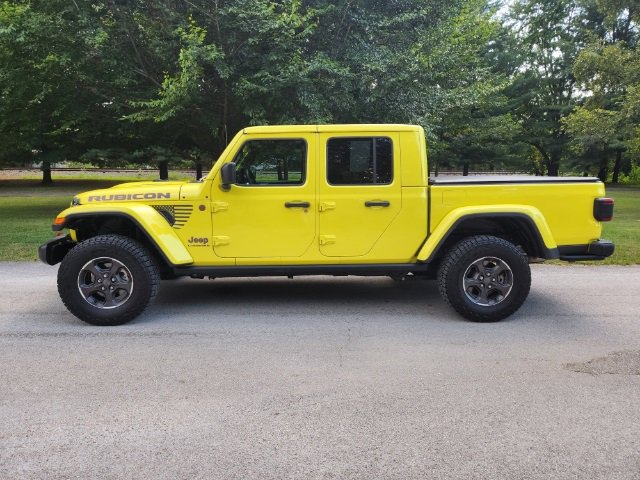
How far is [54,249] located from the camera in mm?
5348

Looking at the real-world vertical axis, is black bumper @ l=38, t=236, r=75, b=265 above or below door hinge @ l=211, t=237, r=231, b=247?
below

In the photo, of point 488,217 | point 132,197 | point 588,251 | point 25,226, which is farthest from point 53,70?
point 588,251

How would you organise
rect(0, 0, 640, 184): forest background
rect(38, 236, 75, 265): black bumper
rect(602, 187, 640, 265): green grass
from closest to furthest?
rect(38, 236, 75, 265): black bumper → rect(602, 187, 640, 265): green grass → rect(0, 0, 640, 184): forest background

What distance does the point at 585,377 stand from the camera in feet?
12.1

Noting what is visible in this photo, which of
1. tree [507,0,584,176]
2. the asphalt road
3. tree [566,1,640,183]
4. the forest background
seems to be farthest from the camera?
tree [507,0,584,176]

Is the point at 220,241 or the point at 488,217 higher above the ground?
the point at 488,217

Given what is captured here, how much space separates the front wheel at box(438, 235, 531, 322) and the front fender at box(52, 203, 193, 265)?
254cm

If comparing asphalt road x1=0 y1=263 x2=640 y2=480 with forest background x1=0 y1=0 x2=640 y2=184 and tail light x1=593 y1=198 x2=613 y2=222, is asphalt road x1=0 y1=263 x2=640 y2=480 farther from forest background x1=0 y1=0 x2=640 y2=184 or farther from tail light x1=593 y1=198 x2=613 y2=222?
forest background x1=0 y1=0 x2=640 y2=184

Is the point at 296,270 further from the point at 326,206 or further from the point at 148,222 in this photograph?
the point at 148,222

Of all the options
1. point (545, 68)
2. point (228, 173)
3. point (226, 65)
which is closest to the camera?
point (228, 173)

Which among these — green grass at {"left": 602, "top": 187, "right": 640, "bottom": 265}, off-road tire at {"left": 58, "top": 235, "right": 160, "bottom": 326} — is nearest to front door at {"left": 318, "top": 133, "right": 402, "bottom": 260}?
off-road tire at {"left": 58, "top": 235, "right": 160, "bottom": 326}

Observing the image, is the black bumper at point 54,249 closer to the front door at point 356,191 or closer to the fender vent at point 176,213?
the fender vent at point 176,213

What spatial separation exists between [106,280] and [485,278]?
142 inches

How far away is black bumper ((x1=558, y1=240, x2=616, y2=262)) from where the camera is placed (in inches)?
203
